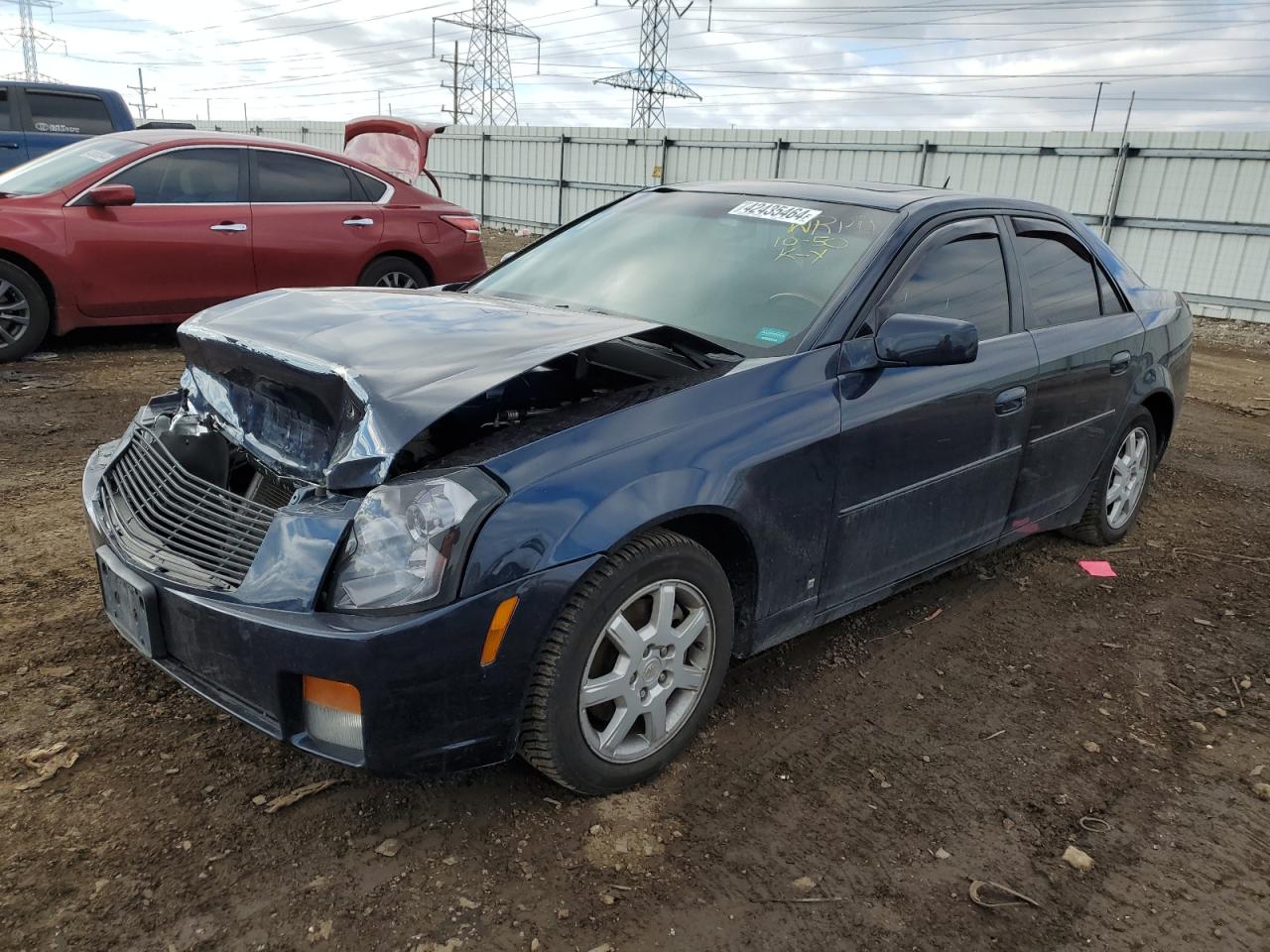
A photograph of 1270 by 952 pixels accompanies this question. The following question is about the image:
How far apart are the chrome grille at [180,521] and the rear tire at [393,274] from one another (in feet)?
17.2

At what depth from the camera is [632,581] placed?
2301mm

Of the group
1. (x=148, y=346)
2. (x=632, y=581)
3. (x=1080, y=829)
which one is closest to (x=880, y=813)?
(x=1080, y=829)

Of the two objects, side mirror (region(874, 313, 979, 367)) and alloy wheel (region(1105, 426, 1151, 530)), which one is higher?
side mirror (region(874, 313, 979, 367))

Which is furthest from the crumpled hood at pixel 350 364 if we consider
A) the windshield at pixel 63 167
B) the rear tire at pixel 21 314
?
the windshield at pixel 63 167

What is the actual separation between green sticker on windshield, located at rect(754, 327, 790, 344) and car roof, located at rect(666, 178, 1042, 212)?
722 millimetres

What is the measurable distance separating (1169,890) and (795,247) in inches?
84.2

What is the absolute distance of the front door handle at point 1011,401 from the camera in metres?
3.38

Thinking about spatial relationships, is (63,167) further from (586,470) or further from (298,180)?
(586,470)

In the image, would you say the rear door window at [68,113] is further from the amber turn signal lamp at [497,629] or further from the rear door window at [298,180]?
the amber turn signal lamp at [497,629]

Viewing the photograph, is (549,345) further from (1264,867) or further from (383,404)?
(1264,867)

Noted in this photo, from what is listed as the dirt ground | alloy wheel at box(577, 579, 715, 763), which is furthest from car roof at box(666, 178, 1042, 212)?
alloy wheel at box(577, 579, 715, 763)

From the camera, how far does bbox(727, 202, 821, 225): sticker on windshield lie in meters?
3.33

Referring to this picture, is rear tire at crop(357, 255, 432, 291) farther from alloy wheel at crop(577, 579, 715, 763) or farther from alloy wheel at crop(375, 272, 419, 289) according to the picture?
alloy wheel at crop(577, 579, 715, 763)

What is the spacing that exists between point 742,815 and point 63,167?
6.96m
